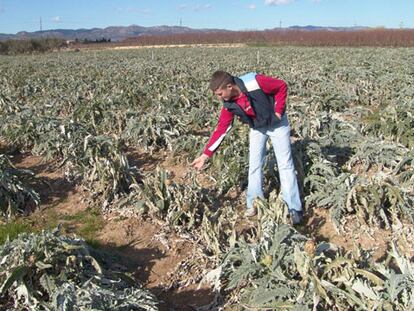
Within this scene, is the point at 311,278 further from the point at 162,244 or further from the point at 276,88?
the point at 276,88

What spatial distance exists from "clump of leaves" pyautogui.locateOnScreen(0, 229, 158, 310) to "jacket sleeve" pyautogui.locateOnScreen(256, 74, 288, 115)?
2150mm

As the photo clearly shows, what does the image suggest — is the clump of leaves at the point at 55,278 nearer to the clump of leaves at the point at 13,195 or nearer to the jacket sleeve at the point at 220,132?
the jacket sleeve at the point at 220,132

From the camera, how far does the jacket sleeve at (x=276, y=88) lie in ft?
14.4

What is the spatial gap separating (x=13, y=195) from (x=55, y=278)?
2519mm

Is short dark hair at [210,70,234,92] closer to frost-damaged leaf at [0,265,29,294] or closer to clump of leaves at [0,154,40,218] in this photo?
frost-damaged leaf at [0,265,29,294]

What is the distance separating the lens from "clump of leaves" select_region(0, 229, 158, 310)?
299 cm

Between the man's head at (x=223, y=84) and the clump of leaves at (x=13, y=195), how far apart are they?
8.83ft

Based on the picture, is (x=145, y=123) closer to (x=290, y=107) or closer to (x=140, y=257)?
(x=290, y=107)

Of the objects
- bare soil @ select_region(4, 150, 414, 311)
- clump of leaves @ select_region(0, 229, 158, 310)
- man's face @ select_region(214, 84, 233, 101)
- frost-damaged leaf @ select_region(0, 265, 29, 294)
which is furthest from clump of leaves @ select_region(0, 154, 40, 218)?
man's face @ select_region(214, 84, 233, 101)

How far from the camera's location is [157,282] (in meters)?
3.97

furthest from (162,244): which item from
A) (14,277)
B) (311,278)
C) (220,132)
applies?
(311,278)

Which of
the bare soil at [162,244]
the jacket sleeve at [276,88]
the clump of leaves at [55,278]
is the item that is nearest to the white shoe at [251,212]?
the bare soil at [162,244]

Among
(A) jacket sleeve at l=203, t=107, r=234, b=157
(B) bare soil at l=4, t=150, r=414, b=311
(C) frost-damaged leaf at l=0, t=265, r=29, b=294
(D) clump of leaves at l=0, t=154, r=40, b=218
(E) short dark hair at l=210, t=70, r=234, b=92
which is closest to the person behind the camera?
(C) frost-damaged leaf at l=0, t=265, r=29, b=294

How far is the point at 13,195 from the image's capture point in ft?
17.9
